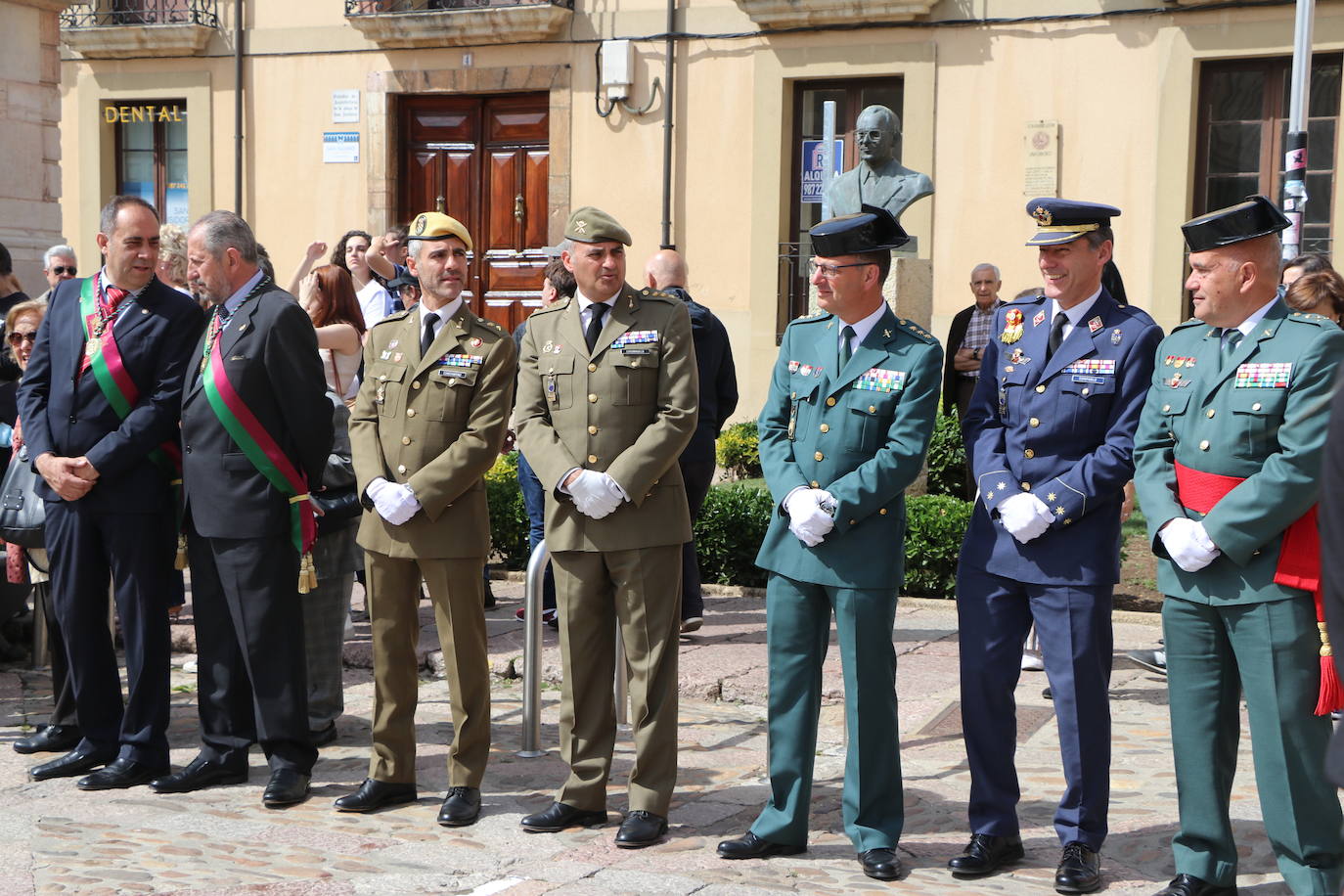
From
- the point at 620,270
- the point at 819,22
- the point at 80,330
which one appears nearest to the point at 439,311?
the point at 620,270

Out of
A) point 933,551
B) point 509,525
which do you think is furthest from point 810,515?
point 509,525

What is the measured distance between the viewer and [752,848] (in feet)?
15.7

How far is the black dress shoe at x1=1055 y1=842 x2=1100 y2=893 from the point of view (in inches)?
177

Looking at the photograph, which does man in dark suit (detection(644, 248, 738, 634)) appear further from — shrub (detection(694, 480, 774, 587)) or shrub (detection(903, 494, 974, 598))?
shrub (detection(903, 494, 974, 598))

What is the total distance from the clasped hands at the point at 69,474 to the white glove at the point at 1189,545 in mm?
3569

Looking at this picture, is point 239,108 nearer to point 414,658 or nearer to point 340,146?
point 340,146

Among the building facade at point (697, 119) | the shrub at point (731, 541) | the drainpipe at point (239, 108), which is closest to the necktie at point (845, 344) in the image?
the shrub at point (731, 541)

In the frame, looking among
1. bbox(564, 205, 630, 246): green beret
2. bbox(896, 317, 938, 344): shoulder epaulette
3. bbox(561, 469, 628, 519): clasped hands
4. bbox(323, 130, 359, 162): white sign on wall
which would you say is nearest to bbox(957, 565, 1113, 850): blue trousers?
bbox(896, 317, 938, 344): shoulder epaulette

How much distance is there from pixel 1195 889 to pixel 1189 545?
937mm

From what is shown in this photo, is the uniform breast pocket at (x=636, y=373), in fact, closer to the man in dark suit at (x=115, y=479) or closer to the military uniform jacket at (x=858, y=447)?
the military uniform jacket at (x=858, y=447)

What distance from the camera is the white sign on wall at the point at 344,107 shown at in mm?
17375

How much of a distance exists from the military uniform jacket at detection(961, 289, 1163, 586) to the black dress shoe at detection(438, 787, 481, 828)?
5.76 ft

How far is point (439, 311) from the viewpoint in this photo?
5.40m

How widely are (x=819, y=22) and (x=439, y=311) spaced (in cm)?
1069
